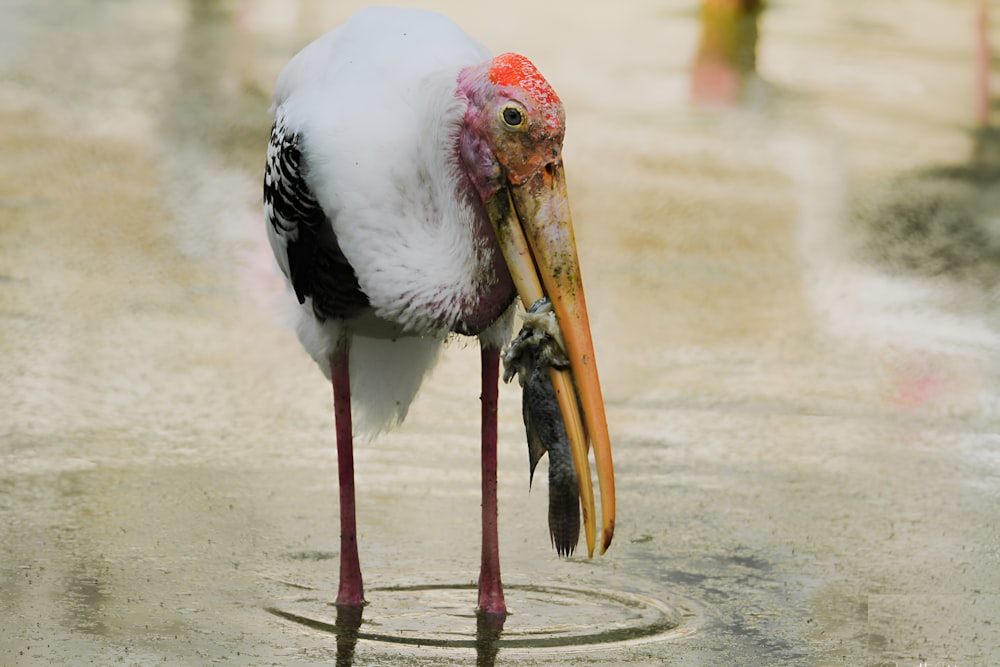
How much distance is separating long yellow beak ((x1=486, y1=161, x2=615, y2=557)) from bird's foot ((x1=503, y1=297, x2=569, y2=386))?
0.06ft

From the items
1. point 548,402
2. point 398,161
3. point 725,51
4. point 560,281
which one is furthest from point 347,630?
point 725,51

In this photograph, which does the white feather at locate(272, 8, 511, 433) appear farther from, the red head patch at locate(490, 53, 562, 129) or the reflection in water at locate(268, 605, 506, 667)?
the reflection in water at locate(268, 605, 506, 667)

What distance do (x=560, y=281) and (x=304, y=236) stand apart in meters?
0.78

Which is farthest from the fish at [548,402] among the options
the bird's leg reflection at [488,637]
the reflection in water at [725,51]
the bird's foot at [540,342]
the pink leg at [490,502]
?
the reflection in water at [725,51]

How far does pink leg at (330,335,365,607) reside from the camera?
4.55 metres

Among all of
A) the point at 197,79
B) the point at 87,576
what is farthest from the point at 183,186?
the point at 87,576

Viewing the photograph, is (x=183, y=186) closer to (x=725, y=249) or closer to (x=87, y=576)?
(x=725, y=249)

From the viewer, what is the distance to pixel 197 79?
10977 millimetres

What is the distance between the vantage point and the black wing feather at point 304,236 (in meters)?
4.34

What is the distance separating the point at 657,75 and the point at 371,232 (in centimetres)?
787

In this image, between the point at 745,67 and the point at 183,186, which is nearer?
the point at 183,186

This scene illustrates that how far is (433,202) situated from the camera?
162 inches

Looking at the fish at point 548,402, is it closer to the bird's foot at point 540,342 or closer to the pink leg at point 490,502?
the bird's foot at point 540,342

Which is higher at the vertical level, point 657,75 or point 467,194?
point 467,194
